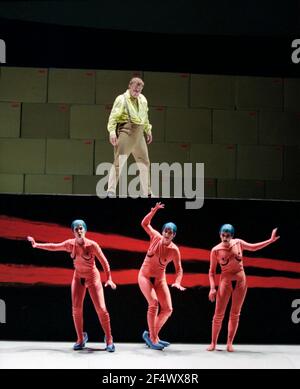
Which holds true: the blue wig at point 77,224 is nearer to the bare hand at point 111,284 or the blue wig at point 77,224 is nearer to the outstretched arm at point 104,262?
the outstretched arm at point 104,262

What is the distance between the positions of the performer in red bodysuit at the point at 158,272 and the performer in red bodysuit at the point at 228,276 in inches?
13.0

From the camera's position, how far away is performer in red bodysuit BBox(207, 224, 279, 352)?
4.99 m

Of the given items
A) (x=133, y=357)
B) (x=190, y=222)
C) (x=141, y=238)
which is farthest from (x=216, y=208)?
(x=133, y=357)

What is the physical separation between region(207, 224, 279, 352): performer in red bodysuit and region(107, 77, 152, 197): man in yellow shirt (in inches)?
34.5

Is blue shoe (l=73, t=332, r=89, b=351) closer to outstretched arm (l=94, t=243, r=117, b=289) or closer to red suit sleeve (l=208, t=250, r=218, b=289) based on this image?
outstretched arm (l=94, t=243, r=117, b=289)

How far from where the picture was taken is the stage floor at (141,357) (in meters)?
4.46

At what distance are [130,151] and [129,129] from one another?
20cm

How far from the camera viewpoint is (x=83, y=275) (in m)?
4.92

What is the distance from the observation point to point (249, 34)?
244 inches

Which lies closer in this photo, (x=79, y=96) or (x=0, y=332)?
(x=0, y=332)

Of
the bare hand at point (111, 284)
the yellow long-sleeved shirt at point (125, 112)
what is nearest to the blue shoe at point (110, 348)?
the bare hand at point (111, 284)

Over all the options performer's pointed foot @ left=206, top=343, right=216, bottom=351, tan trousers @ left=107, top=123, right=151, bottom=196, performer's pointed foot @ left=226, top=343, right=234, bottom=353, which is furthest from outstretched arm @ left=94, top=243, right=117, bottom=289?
performer's pointed foot @ left=226, top=343, right=234, bottom=353

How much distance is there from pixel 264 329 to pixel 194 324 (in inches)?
23.9
